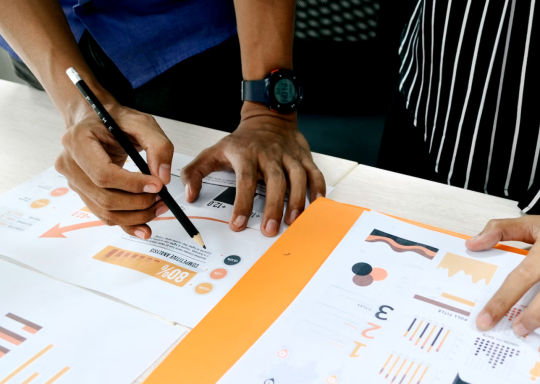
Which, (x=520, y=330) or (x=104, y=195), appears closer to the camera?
(x=520, y=330)

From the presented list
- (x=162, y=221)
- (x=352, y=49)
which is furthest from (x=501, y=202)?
(x=352, y=49)

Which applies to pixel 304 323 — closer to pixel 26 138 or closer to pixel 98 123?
pixel 98 123

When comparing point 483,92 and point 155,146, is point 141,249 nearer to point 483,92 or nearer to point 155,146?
point 155,146

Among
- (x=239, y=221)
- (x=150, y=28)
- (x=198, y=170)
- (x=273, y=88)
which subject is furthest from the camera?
(x=150, y=28)

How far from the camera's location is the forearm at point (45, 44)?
0.72 meters

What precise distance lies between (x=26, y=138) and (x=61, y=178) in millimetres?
173

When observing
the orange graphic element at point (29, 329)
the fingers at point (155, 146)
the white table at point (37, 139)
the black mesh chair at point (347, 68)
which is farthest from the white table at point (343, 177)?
the black mesh chair at point (347, 68)

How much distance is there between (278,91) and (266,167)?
0.65 feet

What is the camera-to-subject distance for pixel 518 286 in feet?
1.53

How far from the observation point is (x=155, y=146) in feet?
1.93

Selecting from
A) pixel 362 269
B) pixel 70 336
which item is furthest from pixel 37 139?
pixel 362 269

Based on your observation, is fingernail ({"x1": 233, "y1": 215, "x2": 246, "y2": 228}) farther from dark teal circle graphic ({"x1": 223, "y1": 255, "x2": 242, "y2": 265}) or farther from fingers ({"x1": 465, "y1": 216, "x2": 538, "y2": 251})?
fingers ({"x1": 465, "y1": 216, "x2": 538, "y2": 251})

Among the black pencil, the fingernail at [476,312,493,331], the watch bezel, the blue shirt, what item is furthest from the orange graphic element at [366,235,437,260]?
the blue shirt

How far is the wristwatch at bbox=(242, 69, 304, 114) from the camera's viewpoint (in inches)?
32.9
